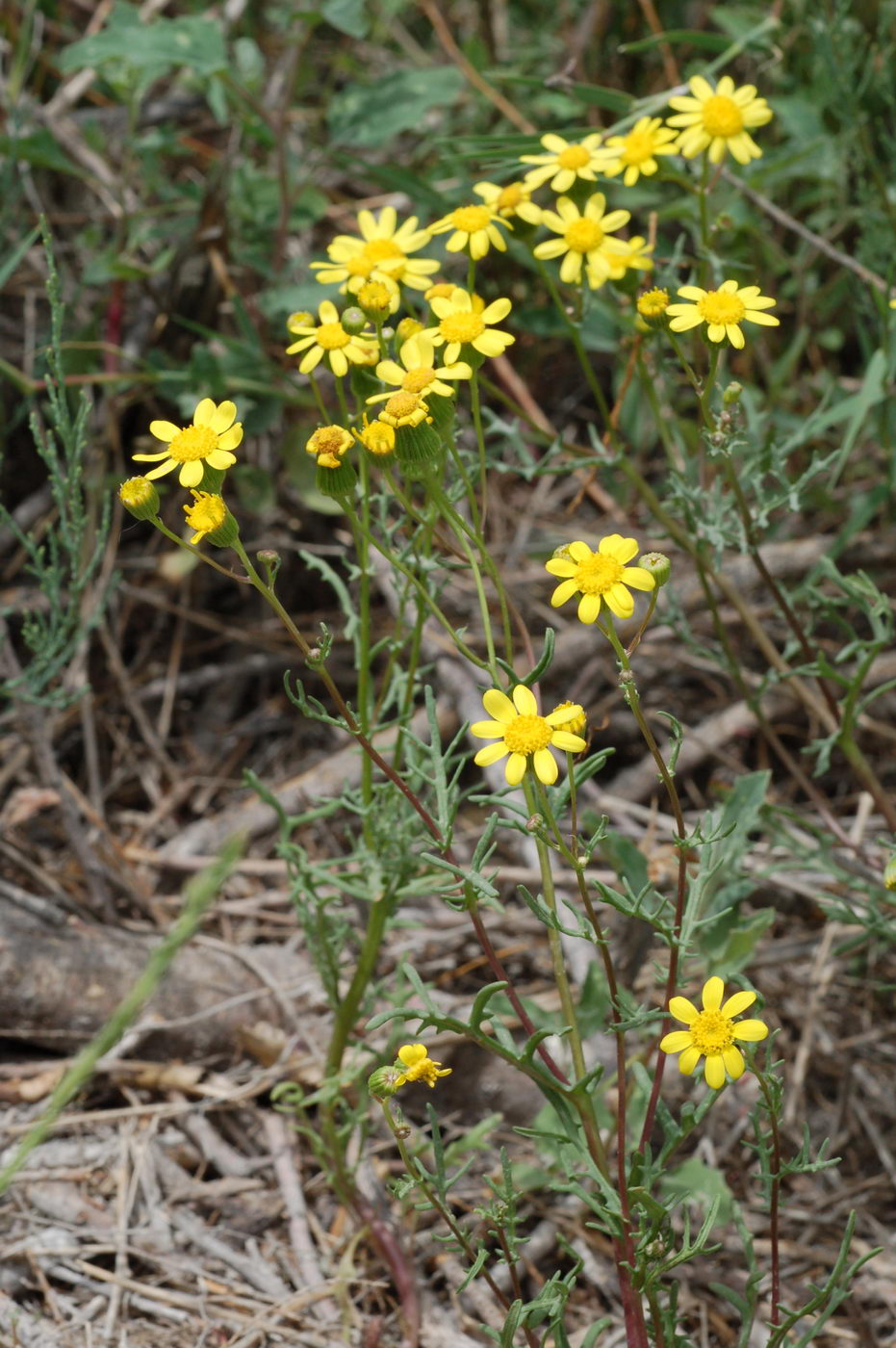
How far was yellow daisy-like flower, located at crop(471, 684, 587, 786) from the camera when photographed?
127cm

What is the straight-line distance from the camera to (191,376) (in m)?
2.67

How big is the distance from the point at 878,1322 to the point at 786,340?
2.23 meters

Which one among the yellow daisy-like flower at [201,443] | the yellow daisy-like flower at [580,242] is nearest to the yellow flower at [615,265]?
the yellow daisy-like flower at [580,242]

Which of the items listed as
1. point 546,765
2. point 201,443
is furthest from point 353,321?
point 546,765

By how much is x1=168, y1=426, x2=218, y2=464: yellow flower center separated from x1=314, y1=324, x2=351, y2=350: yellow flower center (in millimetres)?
240

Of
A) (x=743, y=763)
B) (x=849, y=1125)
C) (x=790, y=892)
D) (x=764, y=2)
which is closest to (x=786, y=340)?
(x=764, y=2)

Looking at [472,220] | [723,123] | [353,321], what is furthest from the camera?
[723,123]

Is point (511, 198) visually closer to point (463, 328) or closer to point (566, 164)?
point (566, 164)

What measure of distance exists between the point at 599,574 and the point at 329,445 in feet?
1.11

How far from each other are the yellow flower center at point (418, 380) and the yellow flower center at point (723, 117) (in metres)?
0.74

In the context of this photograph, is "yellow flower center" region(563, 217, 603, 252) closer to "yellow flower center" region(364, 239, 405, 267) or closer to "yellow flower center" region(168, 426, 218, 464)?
"yellow flower center" region(364, 239, 405, 267)

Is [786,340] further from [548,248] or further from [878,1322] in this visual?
[878,1322]

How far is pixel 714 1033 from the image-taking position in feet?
4.37

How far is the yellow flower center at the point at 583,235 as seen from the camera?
1795 mm
